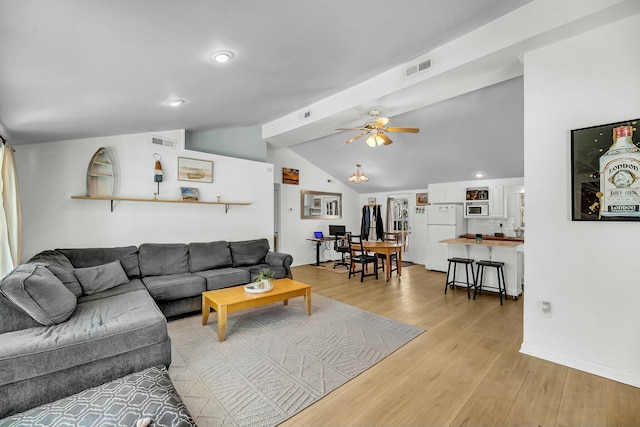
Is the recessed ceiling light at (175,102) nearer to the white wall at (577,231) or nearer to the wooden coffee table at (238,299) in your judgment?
the wooden coffee table at (238,299)

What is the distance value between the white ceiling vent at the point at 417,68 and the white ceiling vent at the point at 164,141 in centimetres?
354

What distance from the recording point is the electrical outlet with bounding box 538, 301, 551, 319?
8.36 ft

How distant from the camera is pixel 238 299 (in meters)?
3.05

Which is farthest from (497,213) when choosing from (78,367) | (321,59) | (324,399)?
(78,367)

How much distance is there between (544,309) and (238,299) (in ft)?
9.86

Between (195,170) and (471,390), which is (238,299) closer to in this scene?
(471,390)

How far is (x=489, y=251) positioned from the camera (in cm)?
479

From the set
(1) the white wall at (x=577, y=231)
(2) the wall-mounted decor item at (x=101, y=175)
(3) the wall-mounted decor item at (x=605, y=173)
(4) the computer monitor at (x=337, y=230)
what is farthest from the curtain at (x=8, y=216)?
(4) the computer monitor at (x=337, y=230)

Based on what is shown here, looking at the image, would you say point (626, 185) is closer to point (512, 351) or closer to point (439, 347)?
point (512, 351)

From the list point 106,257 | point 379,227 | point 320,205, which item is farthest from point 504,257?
point 106,257

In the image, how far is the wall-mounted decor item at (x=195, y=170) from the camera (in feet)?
14.8

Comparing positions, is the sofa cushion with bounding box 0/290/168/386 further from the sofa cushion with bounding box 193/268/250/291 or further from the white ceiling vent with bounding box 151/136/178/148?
the white ceiling vent with bounding box 151/136/178/148

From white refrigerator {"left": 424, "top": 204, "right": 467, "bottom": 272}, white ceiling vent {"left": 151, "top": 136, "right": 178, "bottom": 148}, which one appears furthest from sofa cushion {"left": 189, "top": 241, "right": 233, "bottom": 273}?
white refrigerator {"left": 424, "top": 204, "right": 467, "bottom": 272}

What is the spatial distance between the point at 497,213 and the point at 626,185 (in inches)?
163
